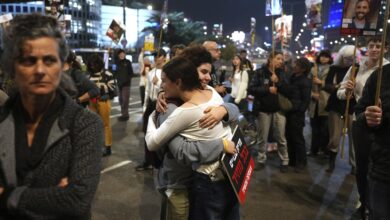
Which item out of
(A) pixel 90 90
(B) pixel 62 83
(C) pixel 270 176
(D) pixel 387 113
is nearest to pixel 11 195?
(B) pixel 62 83

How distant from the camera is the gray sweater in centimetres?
291

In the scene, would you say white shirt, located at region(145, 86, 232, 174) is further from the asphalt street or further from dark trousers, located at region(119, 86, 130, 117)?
dark trousers, located at region(119, 86, 130, 117)

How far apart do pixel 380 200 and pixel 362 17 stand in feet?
9.72

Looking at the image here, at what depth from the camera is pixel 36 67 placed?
1766mm

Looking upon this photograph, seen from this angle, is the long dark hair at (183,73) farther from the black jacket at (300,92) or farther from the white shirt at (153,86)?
the black jacket at (300,92)

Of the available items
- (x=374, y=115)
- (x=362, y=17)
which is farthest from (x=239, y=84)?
(x=374, y=115)

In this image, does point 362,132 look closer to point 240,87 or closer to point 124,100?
point 240,87

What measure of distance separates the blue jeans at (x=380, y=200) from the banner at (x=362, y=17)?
2.73 metres

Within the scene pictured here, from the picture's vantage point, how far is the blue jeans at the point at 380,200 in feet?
9.14

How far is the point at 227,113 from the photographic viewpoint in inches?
120

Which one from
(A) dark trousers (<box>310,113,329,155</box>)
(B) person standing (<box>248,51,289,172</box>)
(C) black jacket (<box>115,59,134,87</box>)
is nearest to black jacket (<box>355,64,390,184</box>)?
(B) person standing (<box>248,51,289,172</box>)

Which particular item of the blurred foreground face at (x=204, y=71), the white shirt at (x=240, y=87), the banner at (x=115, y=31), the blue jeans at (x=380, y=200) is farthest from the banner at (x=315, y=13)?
the blue jeans at (x=380, y=200)

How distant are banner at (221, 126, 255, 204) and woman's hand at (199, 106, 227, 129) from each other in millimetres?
246

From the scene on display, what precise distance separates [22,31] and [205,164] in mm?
1646
